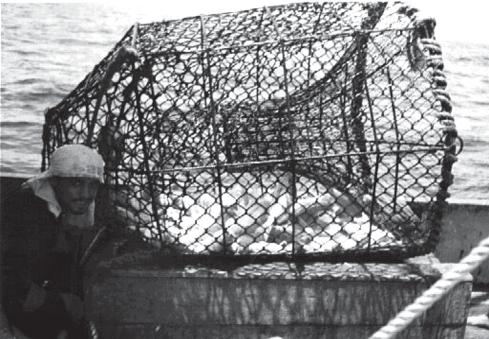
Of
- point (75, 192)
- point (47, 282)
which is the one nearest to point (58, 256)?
point (47, 282)

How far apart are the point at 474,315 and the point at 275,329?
5.44ft

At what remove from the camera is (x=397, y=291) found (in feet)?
10.7

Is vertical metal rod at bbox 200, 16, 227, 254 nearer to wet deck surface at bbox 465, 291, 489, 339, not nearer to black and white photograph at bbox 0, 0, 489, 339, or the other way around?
black and white photograph at bbox 0, 0, 489, 339

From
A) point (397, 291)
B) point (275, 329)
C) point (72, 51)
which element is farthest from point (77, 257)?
point (72, 51)

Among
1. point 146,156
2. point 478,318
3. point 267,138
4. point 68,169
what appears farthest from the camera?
point 267,138

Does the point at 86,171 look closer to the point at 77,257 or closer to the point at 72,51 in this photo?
the point at 77,257

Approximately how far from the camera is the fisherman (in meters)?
2.84

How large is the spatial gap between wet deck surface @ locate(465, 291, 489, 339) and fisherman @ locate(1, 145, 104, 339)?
93.2 inches

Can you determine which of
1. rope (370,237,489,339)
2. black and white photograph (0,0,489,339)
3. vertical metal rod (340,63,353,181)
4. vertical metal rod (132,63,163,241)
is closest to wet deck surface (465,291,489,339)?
black and white photograph (0,0,489,339)

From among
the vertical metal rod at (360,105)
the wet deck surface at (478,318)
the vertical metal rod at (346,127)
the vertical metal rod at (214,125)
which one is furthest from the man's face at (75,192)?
the wet deck surface at (478,318)

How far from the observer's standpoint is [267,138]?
4.46 meters

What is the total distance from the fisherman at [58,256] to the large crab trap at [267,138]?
0.25 m

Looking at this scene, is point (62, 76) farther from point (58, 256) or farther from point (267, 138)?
point (58, 256)

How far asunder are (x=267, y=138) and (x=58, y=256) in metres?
→ 1.92
